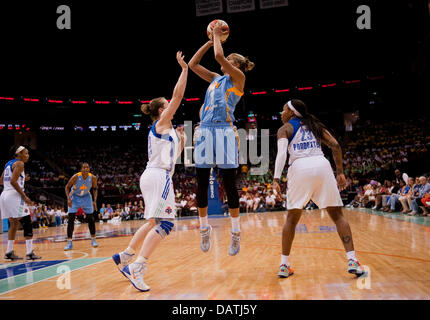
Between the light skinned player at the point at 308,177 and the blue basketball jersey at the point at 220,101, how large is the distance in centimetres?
69

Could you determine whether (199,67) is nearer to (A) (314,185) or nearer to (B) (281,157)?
(B) (281,157)

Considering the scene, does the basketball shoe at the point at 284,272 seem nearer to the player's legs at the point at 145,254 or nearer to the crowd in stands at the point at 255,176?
the player's legs at the point at 145,254

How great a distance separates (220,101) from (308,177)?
4.34 ft

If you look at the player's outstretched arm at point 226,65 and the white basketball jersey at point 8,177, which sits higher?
the player's outstretched arm at point 226,65

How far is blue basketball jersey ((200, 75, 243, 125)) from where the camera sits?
13.5 feet

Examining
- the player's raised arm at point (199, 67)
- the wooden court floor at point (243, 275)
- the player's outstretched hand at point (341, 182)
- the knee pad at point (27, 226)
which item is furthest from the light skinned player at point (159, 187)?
the knee pad at point (27, 226)

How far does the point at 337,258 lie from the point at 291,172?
1.82m

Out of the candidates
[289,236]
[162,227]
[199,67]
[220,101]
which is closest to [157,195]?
[162,227]

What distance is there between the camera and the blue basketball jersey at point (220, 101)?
4.11m

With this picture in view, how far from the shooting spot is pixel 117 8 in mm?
15344

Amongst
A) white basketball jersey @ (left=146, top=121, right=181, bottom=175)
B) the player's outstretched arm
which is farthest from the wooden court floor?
the player's outstretched arm

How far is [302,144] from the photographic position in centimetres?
395

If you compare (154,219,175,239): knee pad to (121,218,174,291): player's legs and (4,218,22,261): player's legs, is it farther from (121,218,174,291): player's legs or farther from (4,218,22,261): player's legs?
(4,218,22,261): player's legs
